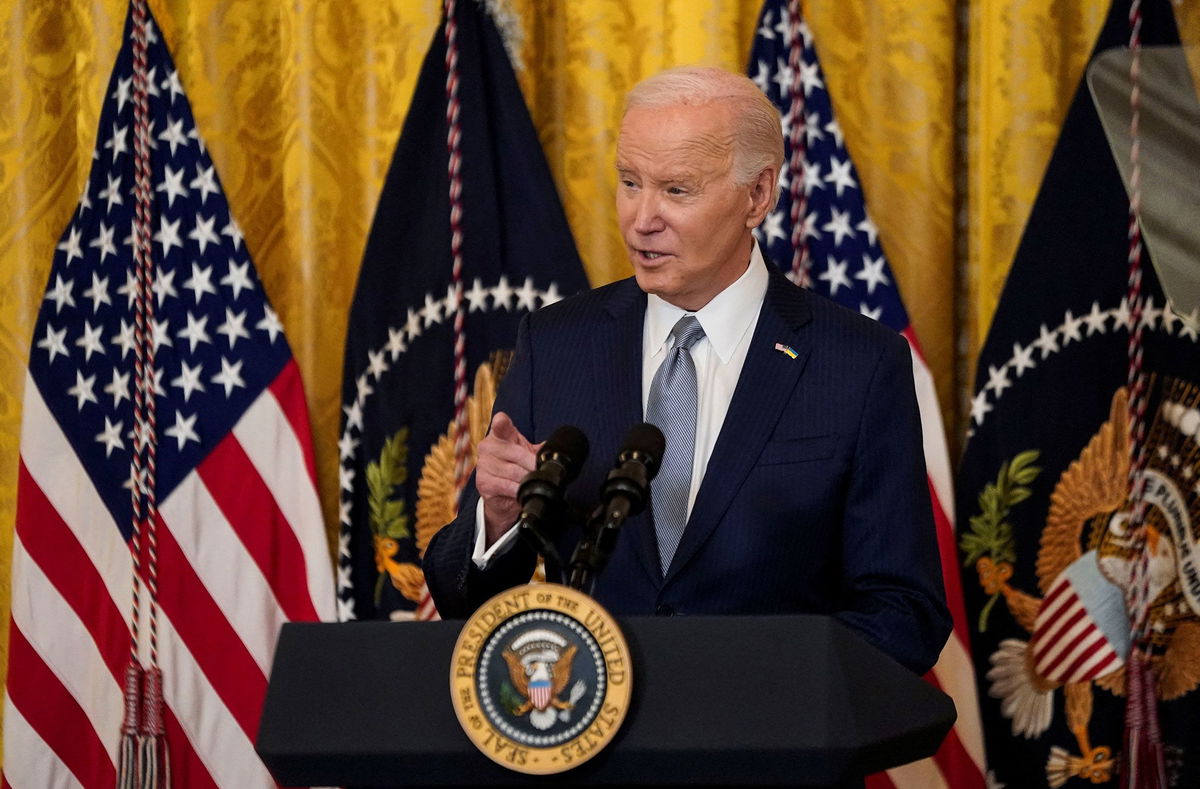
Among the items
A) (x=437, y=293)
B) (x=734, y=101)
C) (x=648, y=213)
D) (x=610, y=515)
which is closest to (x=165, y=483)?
(x=437, y=293)

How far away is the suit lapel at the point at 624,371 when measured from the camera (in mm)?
1892

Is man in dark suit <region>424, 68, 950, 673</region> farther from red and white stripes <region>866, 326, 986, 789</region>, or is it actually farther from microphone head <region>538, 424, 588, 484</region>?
red and white stripes <region>866, 326, 986, 789</region>

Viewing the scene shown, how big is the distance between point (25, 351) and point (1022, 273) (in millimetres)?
2157

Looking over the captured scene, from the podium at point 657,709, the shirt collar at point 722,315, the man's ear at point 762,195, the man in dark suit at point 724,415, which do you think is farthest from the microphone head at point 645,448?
the man's ear at point 762,195

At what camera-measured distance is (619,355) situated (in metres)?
2.06

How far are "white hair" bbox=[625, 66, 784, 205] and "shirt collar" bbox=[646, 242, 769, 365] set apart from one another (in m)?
0.15

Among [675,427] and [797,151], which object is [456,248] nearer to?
[797,151]

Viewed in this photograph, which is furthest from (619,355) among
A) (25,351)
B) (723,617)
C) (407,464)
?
(25,351)

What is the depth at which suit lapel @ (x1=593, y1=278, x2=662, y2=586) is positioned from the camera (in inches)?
74.5

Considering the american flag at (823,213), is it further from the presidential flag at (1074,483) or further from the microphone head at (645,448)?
the microphone head at (645,448)

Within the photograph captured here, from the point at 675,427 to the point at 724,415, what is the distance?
0.23 ft

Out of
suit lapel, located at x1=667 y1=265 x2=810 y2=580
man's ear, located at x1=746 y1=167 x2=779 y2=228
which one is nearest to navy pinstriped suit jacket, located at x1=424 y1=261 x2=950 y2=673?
suit lapel, located at x1=667 y1=265 x2=810 y2=580

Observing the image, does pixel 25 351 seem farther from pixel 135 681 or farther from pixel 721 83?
pixel 721 83

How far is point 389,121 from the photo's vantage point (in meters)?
3.24
